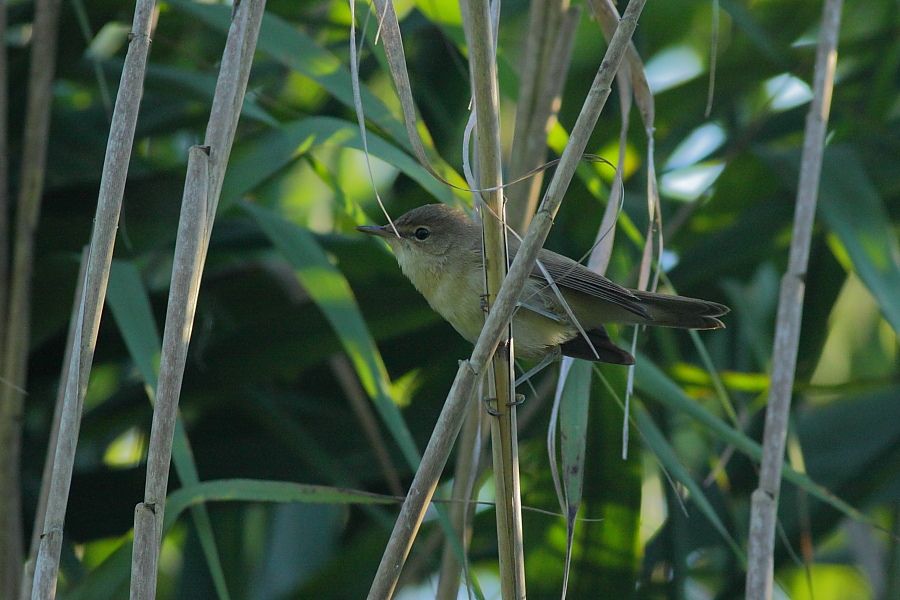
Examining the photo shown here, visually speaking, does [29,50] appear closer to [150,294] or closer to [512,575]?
[150,294]

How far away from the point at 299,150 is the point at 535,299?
0.63m

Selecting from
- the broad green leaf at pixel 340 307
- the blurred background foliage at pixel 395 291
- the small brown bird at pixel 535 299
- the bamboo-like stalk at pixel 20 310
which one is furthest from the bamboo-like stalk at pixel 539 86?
the bamboo-like stalk at pixel 20 310

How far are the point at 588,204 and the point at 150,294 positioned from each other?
1.21 metres

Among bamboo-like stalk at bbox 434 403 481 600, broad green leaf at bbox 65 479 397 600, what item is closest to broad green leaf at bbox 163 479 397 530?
broad green leaf at bbox 65 479 397 600

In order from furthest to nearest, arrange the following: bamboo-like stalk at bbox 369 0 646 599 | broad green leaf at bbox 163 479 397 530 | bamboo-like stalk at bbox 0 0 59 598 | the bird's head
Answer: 1. the bird's head
2. bamboo-like stalk at bbox 0 0 59 598
3. broad green leaf at bbox 163 479 397 530
4. bamboo-like stalk at bbox 369 0 646 599

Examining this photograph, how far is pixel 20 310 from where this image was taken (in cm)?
217

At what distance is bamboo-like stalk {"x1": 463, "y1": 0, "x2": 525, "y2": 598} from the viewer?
133 cm

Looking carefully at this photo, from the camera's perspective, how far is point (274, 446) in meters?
2.86

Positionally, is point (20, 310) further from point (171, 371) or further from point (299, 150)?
point (171, 371)

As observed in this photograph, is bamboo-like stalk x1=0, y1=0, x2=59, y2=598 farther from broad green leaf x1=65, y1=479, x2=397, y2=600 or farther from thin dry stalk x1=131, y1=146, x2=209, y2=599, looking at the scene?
thin dry stalk x1=131, y1=146, x2=209, y2=599

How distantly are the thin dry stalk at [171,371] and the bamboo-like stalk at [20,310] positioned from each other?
747 mm

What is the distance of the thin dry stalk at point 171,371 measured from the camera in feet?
4.44

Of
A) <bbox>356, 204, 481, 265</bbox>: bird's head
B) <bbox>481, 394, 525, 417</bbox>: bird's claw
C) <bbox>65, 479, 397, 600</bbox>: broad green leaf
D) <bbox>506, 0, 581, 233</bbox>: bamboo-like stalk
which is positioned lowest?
<bbox>65, 479, 397, 600</bbox>: broad green leaf

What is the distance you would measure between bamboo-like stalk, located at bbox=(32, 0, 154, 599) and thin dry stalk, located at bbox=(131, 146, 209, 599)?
3.7 inches
